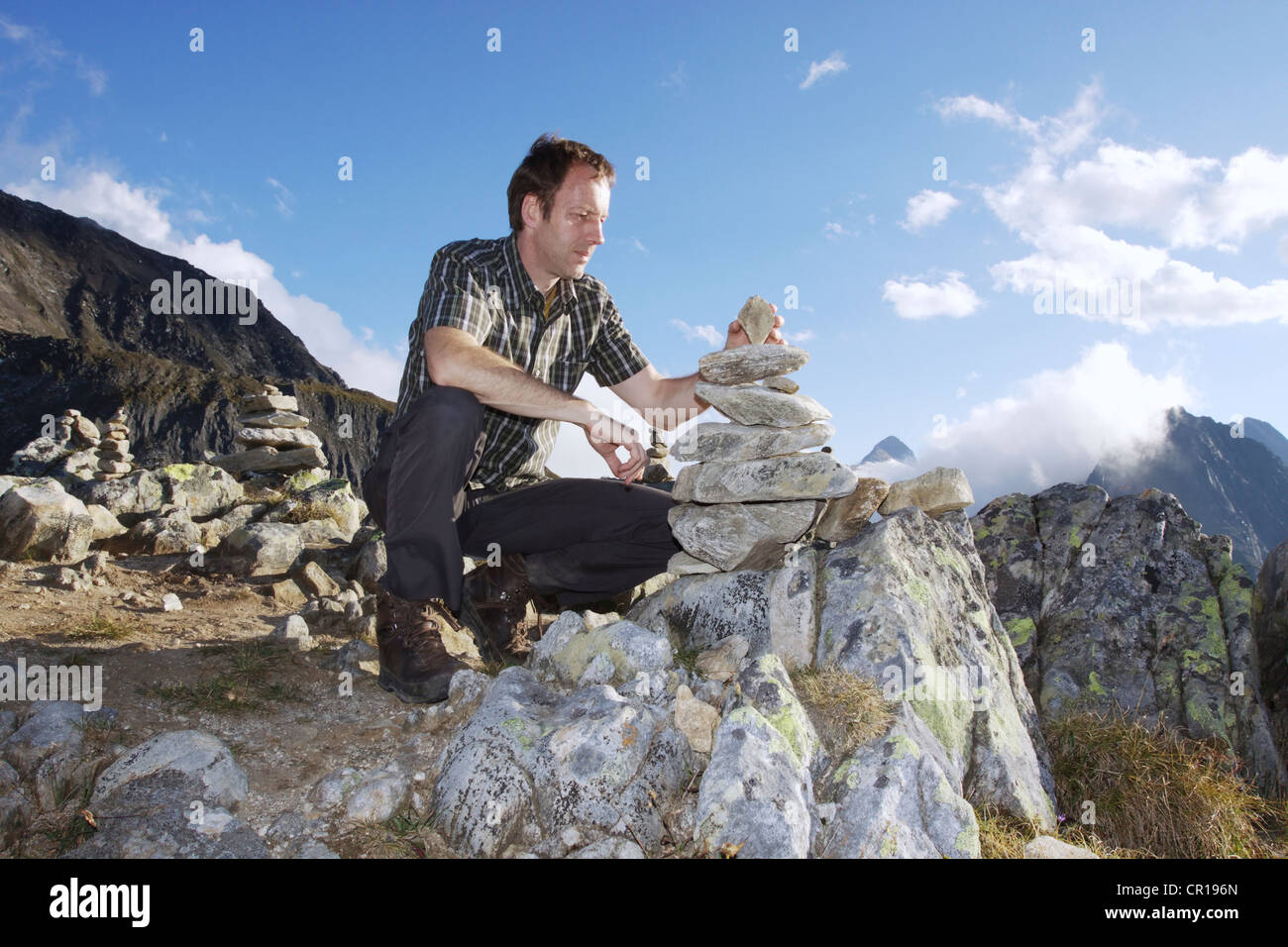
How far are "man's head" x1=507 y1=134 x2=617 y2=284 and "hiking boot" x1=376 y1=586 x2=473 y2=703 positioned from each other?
Result: 311cm

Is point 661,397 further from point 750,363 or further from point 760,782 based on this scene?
point 760,782

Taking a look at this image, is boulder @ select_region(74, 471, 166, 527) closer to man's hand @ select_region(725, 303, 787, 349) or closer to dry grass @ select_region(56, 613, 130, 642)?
dry grass @ select_region(56, 613, 130, 642)

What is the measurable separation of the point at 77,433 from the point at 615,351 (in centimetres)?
2171

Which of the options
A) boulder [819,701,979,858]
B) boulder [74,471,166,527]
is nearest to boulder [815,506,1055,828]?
boulder [819,701,979,858]

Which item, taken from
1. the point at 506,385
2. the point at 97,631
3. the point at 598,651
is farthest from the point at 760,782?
the point at 97,631

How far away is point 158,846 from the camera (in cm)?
380

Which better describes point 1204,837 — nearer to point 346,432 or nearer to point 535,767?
point 535,767

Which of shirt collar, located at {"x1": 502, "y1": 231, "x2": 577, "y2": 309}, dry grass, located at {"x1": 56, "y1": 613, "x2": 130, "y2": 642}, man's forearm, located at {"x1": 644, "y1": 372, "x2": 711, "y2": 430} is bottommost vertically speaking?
dry grass, located at {"x1": 56, "y1": 613, "x2": 130, "y2": 642}

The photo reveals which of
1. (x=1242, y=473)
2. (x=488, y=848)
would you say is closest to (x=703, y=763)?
(x=488, y=848)

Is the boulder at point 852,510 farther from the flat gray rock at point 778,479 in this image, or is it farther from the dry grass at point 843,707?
the dry grass at point 843,707

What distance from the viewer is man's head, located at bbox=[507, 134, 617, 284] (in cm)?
671

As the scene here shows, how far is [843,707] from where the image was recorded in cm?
487

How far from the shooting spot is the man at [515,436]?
5.99 meters

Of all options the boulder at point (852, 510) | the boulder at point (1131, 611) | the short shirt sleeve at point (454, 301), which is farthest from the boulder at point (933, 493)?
the short shirt sleeve at point (454, 301)
